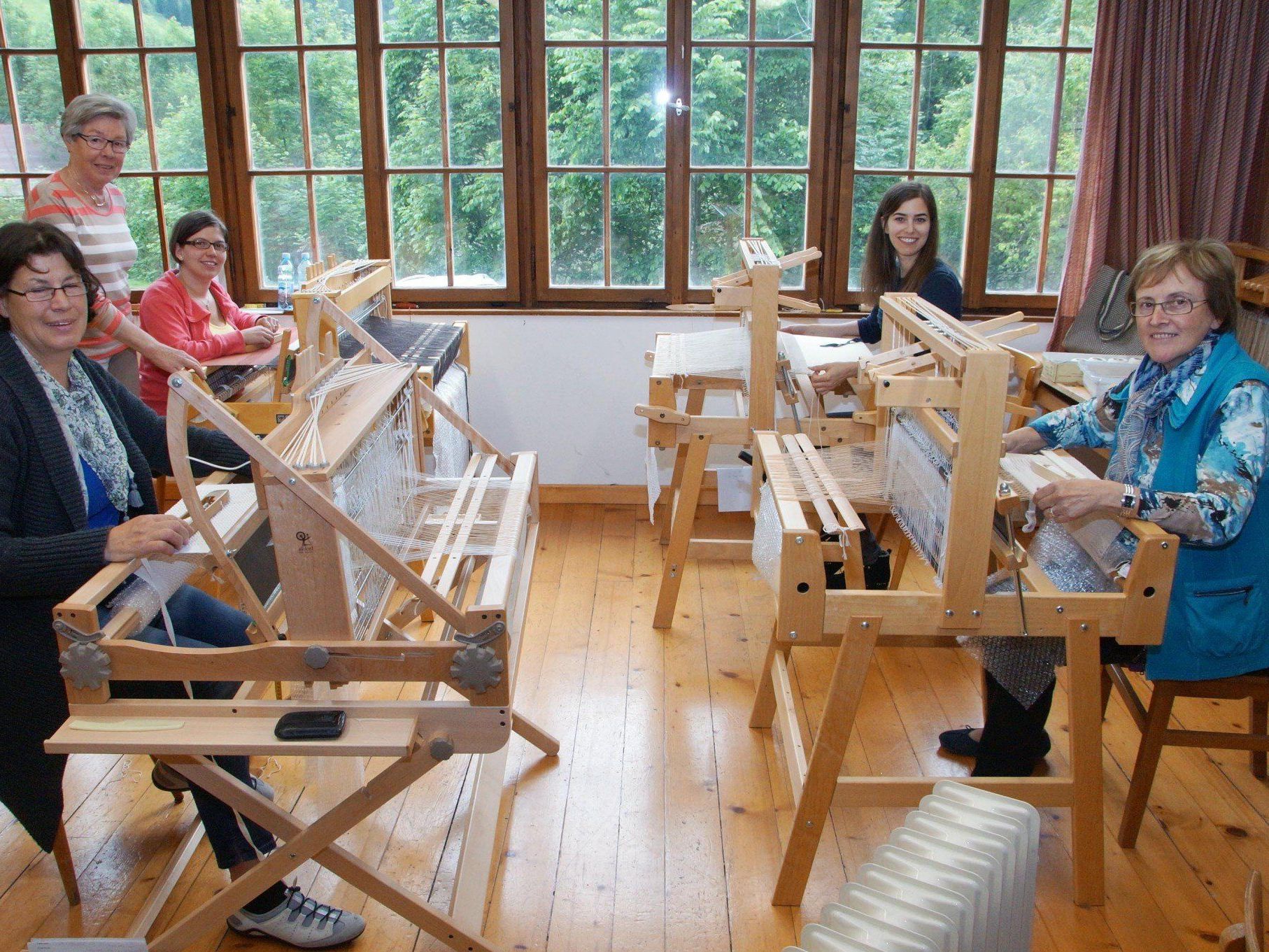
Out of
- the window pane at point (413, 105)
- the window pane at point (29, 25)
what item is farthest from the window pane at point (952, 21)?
the window pane at point (29, 25)

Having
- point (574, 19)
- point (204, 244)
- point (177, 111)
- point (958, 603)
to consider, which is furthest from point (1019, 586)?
point (177, 111)

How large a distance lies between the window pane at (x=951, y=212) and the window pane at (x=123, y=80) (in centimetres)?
288

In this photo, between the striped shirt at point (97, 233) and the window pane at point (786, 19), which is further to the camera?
the window pane at point (786, 19)

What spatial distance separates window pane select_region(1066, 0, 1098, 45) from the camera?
3.79m

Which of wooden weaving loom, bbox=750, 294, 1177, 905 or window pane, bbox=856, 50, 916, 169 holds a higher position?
window pane, bbox=856, 50, 916, 169

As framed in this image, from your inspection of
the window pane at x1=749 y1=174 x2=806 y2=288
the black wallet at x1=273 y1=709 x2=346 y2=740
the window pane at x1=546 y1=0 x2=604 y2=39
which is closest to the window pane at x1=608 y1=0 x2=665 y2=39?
the window pane at x1=546 y1=0 x2=604 y2=39

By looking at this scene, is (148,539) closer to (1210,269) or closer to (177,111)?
(1210,269)

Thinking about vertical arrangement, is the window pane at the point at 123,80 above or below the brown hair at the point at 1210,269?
above

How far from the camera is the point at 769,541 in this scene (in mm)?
2088

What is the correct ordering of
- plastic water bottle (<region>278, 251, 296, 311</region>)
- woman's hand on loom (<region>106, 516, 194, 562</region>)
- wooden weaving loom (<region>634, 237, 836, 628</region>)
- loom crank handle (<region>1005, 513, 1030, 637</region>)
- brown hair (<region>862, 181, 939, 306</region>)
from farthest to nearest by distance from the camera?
plastic water bottle (<region>278, 251, 296, 311</region>), brown hair (<region>862, 181, 939, 306</region>), wooden weaving loom (<region>634, 237, 836, 628</region>), loom crank handle (<region>1005, 513, 1030, 637</region>), woman's hand on loom (<region>106, 516, 194, 562</region>)

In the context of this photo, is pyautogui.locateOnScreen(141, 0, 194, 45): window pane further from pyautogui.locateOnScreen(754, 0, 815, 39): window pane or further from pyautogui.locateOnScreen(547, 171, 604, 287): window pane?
pyautogui.locateOnScreen(754, 0, 815, 39): window pane

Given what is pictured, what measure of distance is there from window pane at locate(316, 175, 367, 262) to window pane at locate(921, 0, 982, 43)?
2.12m

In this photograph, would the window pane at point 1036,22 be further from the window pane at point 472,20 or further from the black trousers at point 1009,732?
the black trousers at point 1009,732

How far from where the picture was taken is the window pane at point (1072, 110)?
3.83m
